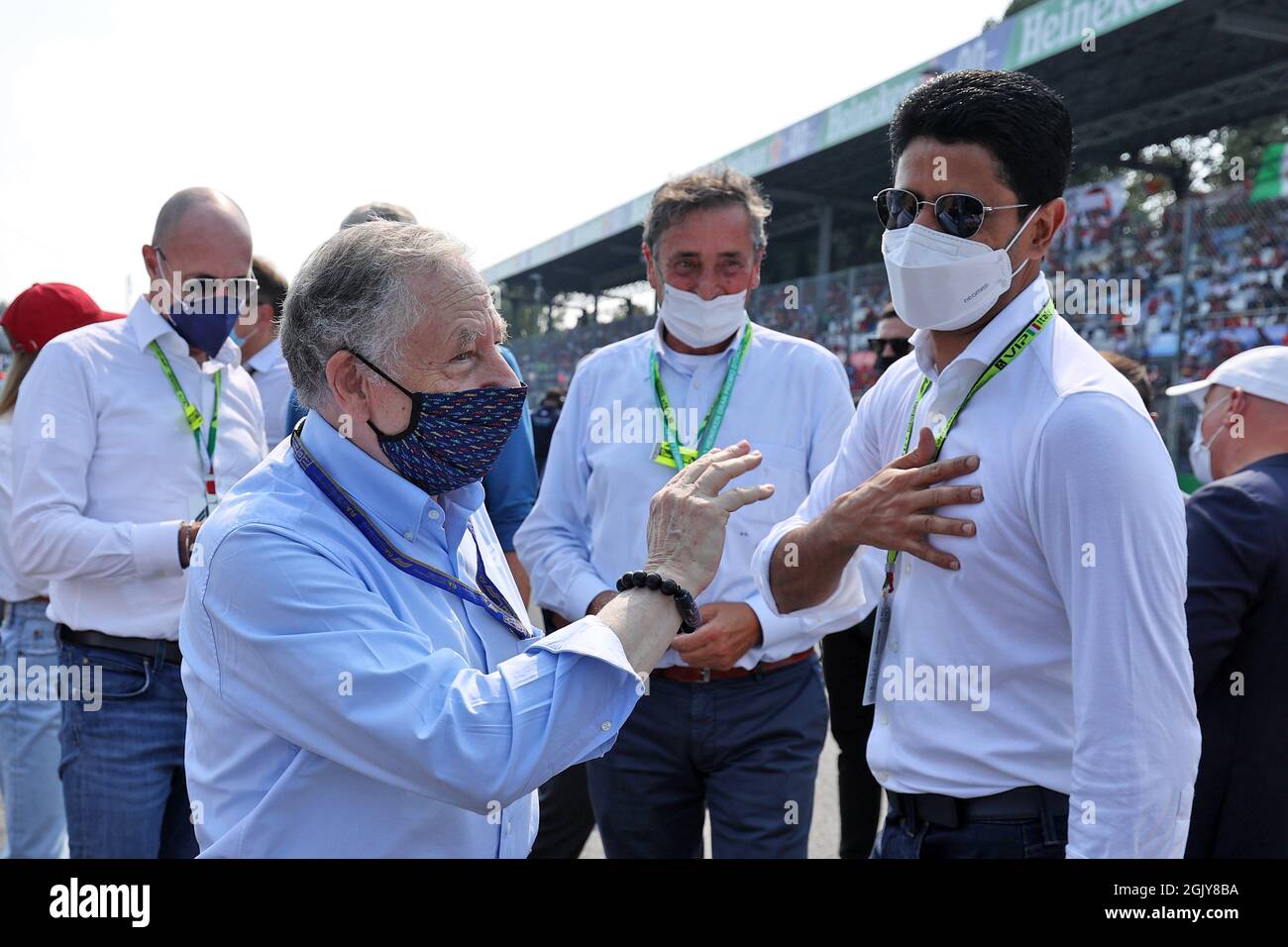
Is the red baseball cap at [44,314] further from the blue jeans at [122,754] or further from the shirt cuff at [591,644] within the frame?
the shirt cuff at [591,644]

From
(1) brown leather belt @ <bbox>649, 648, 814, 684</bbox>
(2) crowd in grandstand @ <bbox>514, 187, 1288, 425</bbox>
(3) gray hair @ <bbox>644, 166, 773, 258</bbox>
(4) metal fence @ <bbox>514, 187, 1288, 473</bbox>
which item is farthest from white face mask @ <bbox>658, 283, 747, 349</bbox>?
(4) metal fence @ <bbox>514, 187, 1288, 473</bbox>

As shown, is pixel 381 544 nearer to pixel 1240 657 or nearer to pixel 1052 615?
pixel 1052 615

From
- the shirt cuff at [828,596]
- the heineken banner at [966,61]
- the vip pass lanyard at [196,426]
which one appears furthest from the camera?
the heineken banner at [966,61]

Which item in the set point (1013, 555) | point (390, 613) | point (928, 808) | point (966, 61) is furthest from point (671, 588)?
point (966, 61)

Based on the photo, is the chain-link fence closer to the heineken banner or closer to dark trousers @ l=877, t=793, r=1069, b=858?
the heineken banner

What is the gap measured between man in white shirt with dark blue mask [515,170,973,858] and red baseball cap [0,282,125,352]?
6.07ft

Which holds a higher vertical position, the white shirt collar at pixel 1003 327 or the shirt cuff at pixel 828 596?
the white shirt collar at pixel 1003 327

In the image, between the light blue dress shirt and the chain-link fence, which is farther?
the chain-link fence

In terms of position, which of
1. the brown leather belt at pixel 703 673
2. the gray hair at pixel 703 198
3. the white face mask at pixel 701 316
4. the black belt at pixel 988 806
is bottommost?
the black belt at pixel 988 806

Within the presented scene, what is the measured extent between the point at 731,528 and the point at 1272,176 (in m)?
10.7

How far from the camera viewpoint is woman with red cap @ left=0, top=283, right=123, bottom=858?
3.50 meters

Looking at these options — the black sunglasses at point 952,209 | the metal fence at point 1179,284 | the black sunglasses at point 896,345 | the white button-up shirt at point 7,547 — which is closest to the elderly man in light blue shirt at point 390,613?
the black sunglasses at point 952,209

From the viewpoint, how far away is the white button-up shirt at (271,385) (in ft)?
13.3

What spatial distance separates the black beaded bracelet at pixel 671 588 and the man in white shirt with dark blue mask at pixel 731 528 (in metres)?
1.04
